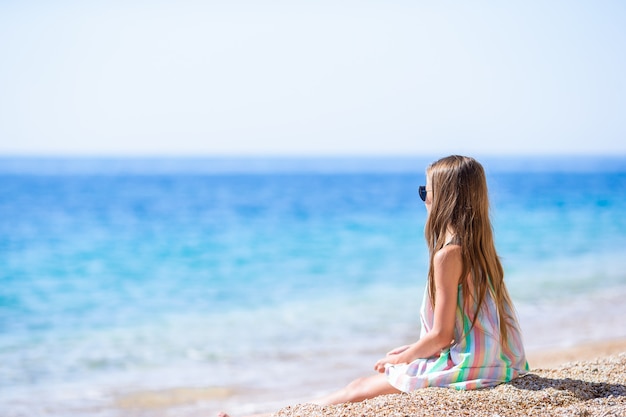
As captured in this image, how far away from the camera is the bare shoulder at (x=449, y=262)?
129 inches

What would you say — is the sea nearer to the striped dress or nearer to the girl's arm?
the girl's arm

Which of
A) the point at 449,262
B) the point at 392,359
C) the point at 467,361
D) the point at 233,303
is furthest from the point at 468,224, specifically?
the point at 233,303

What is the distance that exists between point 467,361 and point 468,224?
0.70m

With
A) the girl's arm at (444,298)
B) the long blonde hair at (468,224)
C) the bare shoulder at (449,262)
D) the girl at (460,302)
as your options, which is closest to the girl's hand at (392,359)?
the girl at (460,302)

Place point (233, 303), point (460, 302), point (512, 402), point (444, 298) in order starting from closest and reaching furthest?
point (512, 402) < point (444, 298) < point (460, 302) < point (233, 303)

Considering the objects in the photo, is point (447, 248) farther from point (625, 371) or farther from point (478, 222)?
point (625, 371)

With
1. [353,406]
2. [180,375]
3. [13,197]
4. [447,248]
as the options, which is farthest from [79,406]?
[13,197]

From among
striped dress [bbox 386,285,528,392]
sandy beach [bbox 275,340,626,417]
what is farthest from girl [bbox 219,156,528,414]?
sandy beach [bbox 275,340,626,417]

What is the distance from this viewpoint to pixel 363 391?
3496 mm

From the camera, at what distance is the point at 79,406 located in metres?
5.73

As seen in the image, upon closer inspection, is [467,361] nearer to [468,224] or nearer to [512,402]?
[512,402]

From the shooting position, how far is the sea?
6195mm

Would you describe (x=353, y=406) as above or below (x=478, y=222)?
below

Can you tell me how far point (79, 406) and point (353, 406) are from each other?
341 cm
